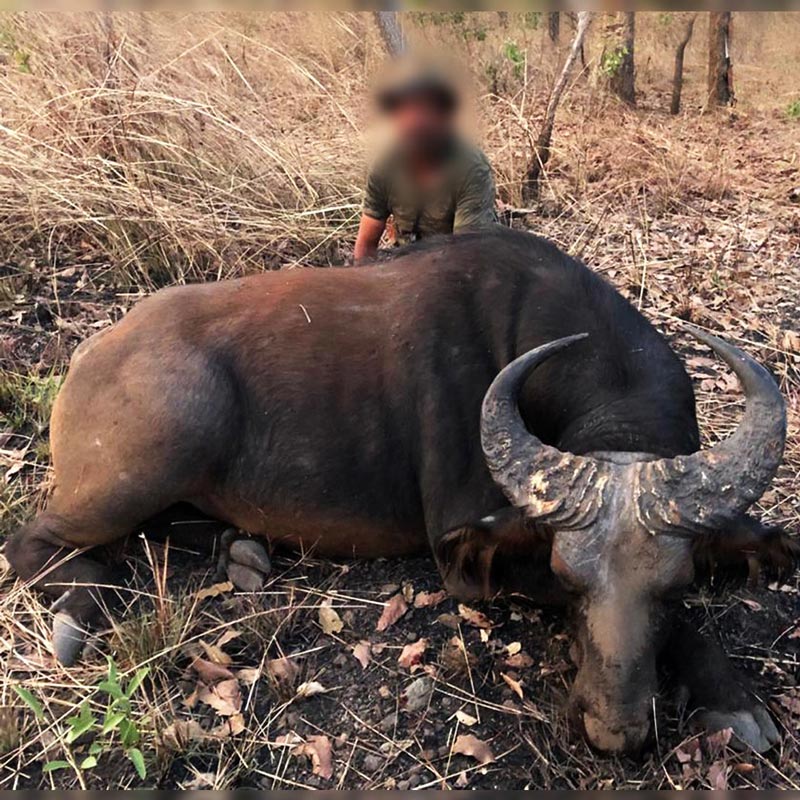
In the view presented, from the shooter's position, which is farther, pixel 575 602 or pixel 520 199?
pixel 520 199

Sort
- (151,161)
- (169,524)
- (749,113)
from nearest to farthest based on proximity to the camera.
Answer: (169,524)
(151,161)
(749,113)

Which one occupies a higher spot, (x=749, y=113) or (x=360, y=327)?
(x=360, y=327)

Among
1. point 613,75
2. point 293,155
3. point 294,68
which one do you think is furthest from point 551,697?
point 613,75

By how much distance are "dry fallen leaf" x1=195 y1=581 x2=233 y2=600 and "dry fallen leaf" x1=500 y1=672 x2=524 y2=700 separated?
4.36 feet

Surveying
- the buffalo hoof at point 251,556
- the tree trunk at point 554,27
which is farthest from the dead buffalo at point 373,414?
the tree trunk at point 554,27

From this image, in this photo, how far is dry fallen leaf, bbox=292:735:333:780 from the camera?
292cm

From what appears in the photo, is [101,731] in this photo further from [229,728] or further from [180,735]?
[229,728]

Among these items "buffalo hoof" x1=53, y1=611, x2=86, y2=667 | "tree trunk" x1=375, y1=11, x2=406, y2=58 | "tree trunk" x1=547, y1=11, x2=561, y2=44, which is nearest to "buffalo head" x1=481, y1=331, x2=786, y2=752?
"buffalo hoof" x1=53, y1=611, x2=86, y2=667

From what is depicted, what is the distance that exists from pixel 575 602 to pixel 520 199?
5.57m

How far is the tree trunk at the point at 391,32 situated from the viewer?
22.8 feet

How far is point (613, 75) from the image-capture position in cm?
1154

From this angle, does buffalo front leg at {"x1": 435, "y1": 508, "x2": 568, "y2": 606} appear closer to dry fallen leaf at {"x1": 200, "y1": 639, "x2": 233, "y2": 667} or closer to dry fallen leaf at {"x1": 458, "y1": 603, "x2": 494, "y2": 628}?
dry fallen leaf at {"x1": 458, "y1": 603, "x2": 494, "y2": 628}

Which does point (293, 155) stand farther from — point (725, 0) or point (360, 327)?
point (725, 0)

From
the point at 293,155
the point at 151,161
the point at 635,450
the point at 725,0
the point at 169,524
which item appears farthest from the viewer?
Answer: the point at 725,0
